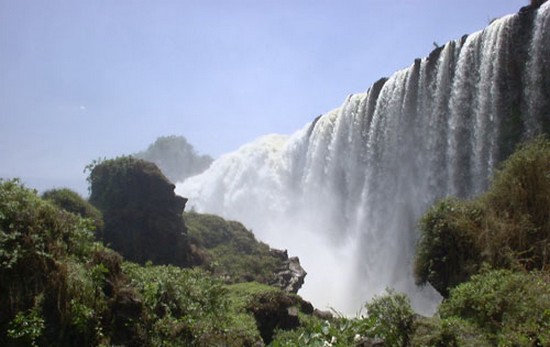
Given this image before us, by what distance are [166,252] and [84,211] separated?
3935 mm

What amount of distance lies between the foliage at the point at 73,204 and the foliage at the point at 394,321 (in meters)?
16.0

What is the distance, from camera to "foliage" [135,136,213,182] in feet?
316

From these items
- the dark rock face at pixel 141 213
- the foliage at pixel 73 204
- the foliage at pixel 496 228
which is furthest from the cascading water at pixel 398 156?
the foliage at pixel 73 204

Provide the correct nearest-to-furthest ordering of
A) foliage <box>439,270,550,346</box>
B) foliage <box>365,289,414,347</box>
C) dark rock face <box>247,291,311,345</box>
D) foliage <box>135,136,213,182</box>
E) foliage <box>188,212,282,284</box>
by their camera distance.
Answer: foliage <box>439,270,550,346</box> → foliage <box>365,289,414,347</box> → dark rock face <box>247,291,311,345</box> → foliage <box>188,212,282,284</box> → foliage <box>135,136,213,182</box>

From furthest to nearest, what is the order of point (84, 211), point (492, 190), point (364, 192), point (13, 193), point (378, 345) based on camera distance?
point (364, 192)
point (84, 211)
point (492, 190)
point (13, 193)
point (378, 345)

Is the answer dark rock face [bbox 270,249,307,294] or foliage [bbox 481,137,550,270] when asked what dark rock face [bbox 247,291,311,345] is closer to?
foliage [bbox 481,137,550,270]

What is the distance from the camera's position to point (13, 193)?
27.8 feet

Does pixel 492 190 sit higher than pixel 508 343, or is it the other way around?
pixel 492 190

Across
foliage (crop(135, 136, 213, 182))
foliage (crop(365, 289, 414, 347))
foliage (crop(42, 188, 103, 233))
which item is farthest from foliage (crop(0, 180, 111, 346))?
foliage (crop(135, 136, 213, 182))

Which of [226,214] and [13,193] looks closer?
[13,193]

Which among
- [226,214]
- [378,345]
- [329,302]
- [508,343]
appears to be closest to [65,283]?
[378,345]

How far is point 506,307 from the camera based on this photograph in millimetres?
6586

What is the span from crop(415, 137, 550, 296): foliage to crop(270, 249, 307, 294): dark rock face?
9900mm

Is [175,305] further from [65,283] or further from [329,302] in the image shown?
[329,302]
